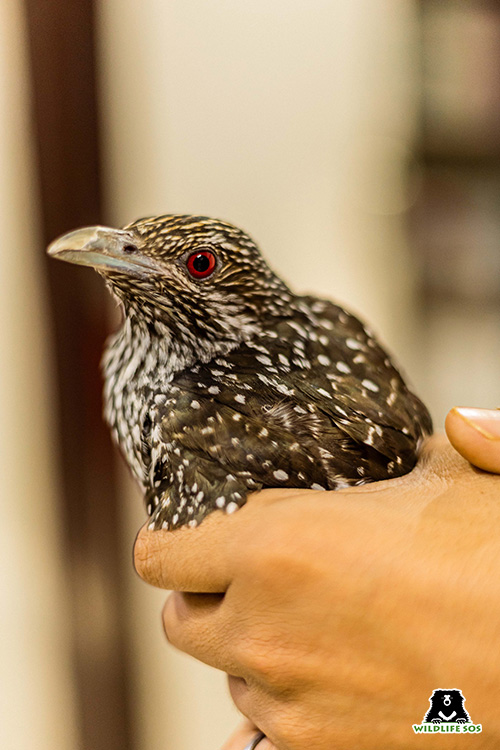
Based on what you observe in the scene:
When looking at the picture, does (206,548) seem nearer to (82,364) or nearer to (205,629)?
(205,629)

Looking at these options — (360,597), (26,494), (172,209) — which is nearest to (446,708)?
(360,597)

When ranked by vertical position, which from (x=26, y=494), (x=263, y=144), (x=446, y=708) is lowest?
(x=26, y=494)

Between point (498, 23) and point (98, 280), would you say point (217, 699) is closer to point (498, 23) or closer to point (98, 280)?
point (98, 280)

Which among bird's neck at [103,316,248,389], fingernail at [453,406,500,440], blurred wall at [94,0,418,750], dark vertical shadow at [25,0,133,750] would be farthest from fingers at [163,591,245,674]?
blurred wall at [94,0,418,750]

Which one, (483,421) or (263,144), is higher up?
(263,144)

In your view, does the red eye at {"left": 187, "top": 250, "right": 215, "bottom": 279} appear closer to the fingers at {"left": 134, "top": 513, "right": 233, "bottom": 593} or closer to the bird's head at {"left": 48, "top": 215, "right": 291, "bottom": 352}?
the bird's head at {"left": 48, "top": 215, "right": 291, "bottom": 352}

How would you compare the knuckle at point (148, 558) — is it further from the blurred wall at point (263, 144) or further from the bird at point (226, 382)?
the blurred wall at point (263, 144)
